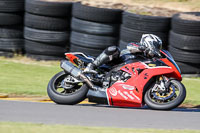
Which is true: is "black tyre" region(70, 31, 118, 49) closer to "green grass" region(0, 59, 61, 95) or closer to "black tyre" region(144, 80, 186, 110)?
"green grass" region(0, 59, 61, 95)

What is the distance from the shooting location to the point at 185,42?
29.0ft

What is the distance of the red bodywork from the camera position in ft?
19.4

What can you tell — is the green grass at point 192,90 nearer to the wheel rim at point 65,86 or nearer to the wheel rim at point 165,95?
the wheel rim at point 165,95

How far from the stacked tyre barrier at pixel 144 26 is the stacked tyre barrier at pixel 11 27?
3095 mm

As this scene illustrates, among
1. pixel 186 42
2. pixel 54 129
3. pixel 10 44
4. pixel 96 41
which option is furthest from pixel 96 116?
pixel 10 44

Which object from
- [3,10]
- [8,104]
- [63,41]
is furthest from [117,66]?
[3,10]

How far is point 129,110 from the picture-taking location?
5969 mm

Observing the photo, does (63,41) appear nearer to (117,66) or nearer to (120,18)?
→ (120,18)

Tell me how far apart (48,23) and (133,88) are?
4.80 metres

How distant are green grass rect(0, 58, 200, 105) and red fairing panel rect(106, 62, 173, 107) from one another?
4.61 feet

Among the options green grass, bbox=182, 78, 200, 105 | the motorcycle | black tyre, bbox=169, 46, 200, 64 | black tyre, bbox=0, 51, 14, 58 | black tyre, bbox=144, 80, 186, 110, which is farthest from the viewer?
black tyre, bbox=0, 51, 14, 58

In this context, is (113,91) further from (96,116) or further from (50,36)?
(50,36)

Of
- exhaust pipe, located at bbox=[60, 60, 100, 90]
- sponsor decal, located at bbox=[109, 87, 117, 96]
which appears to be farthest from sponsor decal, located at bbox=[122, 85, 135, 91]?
exhaust pipe, located at bbox=[60, 60, 100, 90]

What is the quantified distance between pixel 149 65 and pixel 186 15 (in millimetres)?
3716
